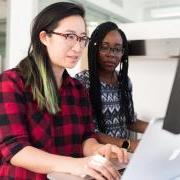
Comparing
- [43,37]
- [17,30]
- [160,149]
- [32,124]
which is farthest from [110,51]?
[160,149]

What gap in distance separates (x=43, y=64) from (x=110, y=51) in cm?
69

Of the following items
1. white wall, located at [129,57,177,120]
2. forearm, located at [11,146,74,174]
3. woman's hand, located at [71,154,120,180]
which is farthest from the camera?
white wall, located at [129,57,177,120]

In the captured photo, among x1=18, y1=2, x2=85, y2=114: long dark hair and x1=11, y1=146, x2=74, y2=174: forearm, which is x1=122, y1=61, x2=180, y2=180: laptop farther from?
x1=18, y1=2, x2=85, y2=114: long dark hair

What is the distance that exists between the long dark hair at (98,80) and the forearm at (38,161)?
771 mm

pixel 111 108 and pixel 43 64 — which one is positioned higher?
pixel 43 64

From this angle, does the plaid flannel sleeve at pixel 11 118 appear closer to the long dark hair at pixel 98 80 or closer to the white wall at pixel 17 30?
the long dark hair at pixel 98 80

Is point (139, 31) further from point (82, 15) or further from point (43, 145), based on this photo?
point (43, 145)

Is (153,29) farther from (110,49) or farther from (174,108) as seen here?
(174,108)

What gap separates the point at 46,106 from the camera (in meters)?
1.28

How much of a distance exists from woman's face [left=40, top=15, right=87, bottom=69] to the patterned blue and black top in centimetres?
59

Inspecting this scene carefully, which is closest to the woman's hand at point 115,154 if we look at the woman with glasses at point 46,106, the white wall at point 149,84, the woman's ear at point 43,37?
the woman with glasses at point 46,106

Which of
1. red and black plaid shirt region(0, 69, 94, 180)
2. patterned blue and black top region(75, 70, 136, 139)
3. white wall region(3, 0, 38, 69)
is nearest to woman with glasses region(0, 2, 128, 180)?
red and black plaid shirt region(0, 69, 94, 180)

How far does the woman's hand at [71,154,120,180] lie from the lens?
2.89 ft

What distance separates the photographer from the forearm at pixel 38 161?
1.04 meters
